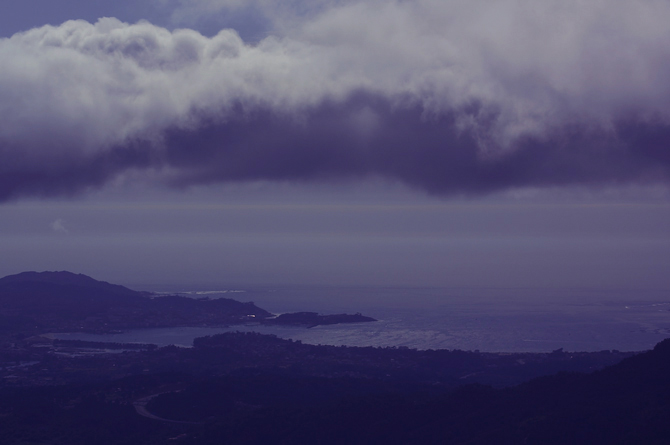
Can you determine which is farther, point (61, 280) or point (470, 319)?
point (61, 280)

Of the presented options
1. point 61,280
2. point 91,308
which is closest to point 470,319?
point 91,308

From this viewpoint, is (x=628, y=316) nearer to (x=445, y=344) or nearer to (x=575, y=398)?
(x=445, y=344)

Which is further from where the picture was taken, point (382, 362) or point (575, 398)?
point (382, 362)

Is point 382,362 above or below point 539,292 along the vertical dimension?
below

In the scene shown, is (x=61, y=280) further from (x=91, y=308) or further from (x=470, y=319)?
(x=470, y=319)

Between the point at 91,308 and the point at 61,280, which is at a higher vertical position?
the point at 61,280

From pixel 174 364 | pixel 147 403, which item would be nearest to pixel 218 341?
pixel 174 364

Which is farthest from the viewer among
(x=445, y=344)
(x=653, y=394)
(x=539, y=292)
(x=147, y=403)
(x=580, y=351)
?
(x=539, y=292)

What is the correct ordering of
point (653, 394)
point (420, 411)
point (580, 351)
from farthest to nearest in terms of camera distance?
point (580, 351) < point (420, 411) < point (653, 394)
